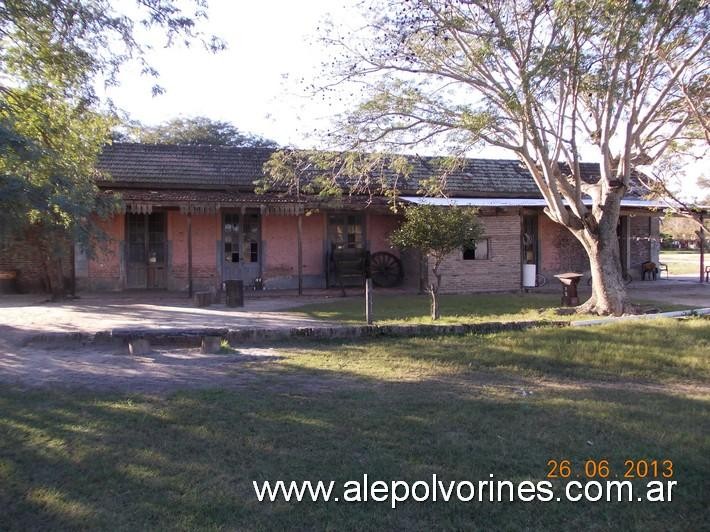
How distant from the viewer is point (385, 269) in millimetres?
17719

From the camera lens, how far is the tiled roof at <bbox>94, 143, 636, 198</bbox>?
1616 centimetres

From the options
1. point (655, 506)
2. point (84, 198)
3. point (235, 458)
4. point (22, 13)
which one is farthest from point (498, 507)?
point (22, 13)

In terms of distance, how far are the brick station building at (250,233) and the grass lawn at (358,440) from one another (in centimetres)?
916

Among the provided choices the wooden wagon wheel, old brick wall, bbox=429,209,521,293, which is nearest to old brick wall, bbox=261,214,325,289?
the wooden wagon wheel

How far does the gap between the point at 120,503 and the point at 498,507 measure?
217 cm

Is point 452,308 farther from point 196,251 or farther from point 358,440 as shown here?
point 358,440

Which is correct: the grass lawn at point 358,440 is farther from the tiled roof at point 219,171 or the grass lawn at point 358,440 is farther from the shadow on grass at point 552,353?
the tiled roof at point 219,171

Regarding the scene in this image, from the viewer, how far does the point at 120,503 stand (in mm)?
3336

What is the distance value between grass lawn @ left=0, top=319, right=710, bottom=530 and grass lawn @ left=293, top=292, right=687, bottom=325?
3395 millimetres

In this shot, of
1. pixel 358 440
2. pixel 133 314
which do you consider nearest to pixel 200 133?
pixel 133 314

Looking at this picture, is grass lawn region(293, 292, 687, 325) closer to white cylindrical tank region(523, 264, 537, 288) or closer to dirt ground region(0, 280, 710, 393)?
dirt ground region(0, 280, 710, 393)
